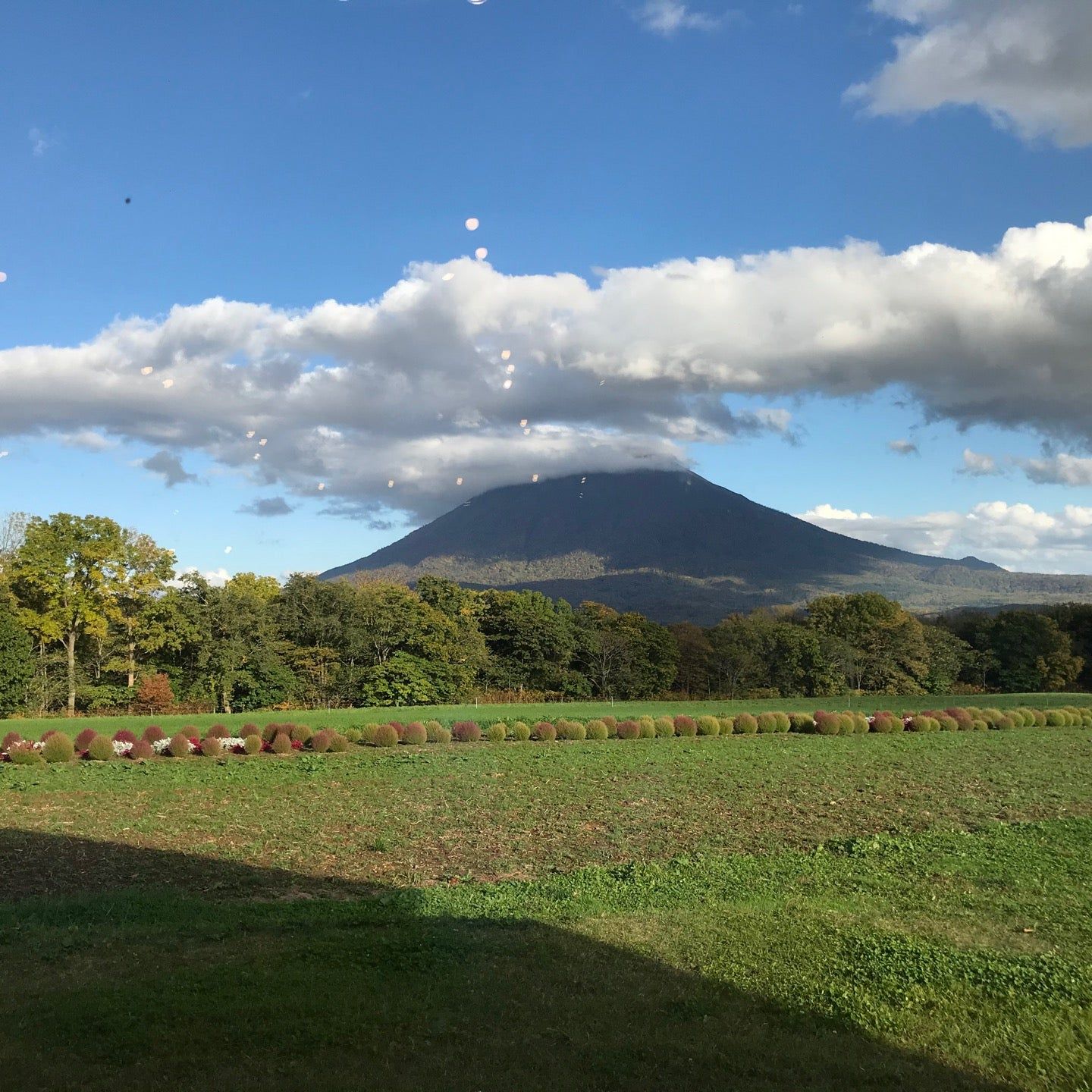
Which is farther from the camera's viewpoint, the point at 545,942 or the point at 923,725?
the point at 923,725

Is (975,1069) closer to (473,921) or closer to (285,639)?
(473,921)

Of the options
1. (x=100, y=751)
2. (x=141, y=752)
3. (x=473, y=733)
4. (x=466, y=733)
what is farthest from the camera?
(x=473, y=733)

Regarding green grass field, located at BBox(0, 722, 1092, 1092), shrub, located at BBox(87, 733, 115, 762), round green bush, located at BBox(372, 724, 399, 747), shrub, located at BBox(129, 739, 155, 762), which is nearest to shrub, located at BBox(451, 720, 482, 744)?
round green bush, located at BBox(372, 724, 399, 747)

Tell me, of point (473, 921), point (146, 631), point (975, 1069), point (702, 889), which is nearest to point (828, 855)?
point (702, 889)

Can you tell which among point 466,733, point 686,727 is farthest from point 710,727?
point 466,733

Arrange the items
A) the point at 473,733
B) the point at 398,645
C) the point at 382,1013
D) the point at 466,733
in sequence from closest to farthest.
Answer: the point at 382,1013 → the point at 466,733 → the point at 473,733 → the point at 398,645

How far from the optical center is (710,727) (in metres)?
34.6

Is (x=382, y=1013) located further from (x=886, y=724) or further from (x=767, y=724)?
(x=886, y=724)

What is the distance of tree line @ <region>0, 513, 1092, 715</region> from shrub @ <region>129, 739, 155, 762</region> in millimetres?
22206

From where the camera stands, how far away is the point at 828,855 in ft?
40.1

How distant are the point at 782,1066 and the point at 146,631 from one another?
47.4 m

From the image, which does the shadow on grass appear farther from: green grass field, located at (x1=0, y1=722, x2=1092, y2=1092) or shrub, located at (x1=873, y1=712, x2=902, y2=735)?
shrub, located at (x1=873, y1=712, x2=902, y2=735)

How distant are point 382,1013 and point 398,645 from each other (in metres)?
48.9

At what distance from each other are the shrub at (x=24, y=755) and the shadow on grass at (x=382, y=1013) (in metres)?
16.1
